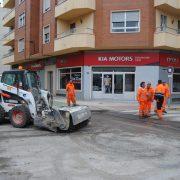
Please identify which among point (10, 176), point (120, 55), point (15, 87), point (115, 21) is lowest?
point (10, 176)

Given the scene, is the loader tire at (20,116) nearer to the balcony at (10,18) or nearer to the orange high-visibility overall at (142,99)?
the orange high-visibility overall at (142,99)

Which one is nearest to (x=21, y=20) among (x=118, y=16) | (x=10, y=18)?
(x=10, y=18)

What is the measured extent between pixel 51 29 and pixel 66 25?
1.62 metres

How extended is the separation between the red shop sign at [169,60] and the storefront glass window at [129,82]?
243 centimetres

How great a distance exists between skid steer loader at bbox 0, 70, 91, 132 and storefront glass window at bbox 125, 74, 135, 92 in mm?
14493

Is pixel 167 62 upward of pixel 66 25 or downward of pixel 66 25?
downward

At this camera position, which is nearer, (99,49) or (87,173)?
(87,173)

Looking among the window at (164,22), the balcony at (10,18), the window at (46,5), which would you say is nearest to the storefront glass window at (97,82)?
the window at (164,22)

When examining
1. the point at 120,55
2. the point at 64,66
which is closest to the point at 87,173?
the point at 120,55

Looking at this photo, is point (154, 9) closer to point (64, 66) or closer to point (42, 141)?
point (64, 66)

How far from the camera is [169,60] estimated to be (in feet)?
92.8

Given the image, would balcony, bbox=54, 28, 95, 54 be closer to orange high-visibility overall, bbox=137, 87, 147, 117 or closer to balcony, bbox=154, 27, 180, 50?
balcony, bbox=154, 27, 180, 50

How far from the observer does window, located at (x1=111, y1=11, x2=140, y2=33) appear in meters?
27.3

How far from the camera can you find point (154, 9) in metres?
26.9
